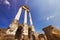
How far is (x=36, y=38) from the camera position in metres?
22.0

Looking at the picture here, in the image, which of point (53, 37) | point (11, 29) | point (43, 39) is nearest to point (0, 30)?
point (11, 29)

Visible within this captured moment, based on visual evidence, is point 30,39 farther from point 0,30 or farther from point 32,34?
point 0,30

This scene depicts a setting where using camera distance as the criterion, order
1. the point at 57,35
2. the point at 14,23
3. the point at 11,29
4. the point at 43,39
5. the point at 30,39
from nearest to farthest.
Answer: the point at 57,35, the point at 11,29, the point at 14,23, the point at 43,39, the point at 30,39

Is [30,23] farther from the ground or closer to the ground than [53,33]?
farther from the ground

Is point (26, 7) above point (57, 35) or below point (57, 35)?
above

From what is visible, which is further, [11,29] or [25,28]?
[25,28]

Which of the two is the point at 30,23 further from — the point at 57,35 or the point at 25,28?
the point at 57,35

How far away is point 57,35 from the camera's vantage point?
12.0 ft

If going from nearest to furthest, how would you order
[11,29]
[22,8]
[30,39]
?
1. [11,29]
2. [30,39]
3. [22,8]

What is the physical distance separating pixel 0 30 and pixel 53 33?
1974cm

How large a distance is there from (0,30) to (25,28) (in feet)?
18.7

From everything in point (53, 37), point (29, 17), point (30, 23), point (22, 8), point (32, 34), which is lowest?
point (53, 37)

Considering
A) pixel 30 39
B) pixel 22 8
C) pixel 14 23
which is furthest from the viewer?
pixel 22 8

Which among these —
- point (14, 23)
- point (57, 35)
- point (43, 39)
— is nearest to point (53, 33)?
point (57, 35)
